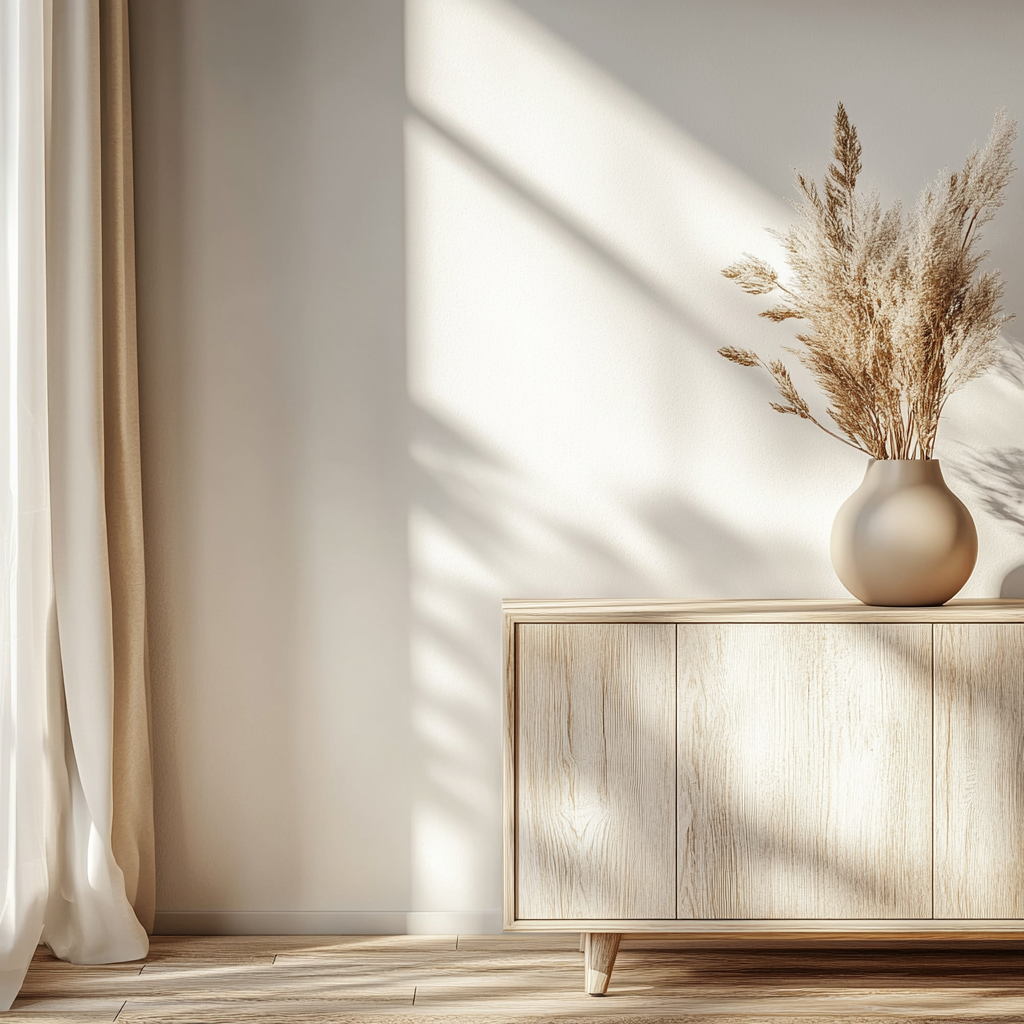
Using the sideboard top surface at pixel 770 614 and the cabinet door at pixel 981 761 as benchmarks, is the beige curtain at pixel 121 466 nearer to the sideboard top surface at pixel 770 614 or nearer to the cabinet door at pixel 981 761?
the sideboard top surface at pixel 770 614

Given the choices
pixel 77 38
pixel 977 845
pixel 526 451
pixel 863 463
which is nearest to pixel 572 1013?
pixel 977 845

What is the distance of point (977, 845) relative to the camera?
1.91 m

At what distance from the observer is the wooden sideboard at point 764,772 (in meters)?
1.90

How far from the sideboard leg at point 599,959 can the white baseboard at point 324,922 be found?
0.36 meters

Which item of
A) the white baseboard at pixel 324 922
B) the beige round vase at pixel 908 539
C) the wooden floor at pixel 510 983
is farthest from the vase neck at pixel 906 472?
the white baseboard at pixel 324 922

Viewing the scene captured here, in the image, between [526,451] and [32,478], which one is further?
[526,451]

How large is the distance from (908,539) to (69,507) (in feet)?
5.61

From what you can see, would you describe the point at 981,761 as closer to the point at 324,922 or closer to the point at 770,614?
the point at 770,614

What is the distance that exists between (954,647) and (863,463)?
1.77ft

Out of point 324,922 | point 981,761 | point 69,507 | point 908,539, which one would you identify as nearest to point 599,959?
point 324,922

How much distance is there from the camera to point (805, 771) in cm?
191

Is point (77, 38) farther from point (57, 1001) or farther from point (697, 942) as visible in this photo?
point (697, 942)

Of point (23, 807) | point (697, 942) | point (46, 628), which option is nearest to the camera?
point (23, 807)

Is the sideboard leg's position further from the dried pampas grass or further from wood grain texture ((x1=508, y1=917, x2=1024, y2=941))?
the dried pampas grass
